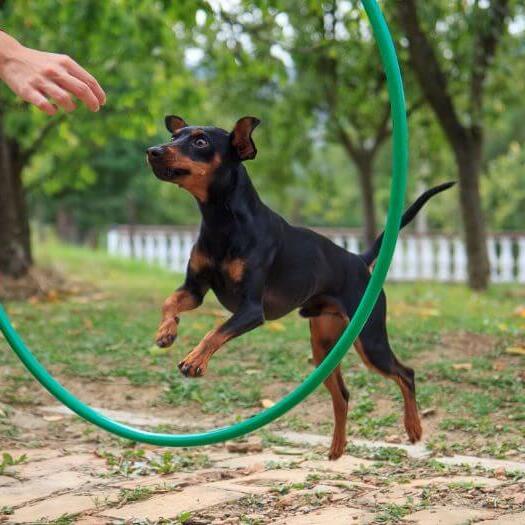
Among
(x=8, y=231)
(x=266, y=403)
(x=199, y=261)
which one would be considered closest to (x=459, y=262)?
(x=8, y=231)

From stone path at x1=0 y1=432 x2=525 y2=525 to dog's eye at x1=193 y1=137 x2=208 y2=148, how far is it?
5.29ft

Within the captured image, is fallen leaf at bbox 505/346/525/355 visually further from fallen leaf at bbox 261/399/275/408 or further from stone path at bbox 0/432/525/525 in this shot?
stone path at bbox 0/432/525/525

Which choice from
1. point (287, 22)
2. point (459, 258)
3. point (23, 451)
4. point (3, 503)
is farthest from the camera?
point (459, 258)

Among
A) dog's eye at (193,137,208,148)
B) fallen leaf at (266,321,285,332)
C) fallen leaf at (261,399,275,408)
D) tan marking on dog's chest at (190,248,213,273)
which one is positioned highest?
dog's eye at (193,137,208,148)

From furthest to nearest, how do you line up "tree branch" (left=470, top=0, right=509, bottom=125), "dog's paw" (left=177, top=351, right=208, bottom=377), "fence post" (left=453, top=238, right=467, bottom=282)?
"fence post" (left=453, top=238, right=467, bottom=282) < "tree branch" (left=470, top=0, right=509, bottom=125) < "dog's paw" (left=177, top=351, right=208, bottom=377)

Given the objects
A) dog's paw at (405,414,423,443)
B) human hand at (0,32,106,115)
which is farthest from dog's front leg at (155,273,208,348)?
dog's paw at (405,414,423,443)

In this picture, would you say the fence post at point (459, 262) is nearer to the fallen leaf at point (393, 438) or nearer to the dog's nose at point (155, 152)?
the fallen leaf at point (393, 438)

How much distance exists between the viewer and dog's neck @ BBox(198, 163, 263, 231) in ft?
13.4

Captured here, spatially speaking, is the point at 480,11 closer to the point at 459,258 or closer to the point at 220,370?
the point at 220,370

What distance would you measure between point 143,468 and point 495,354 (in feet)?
12.2

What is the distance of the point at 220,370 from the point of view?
25.9ft

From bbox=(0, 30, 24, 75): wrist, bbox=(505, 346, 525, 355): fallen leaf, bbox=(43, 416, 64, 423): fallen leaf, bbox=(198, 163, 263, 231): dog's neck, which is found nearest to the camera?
bbox=(0, 30, 24, 75): wrist

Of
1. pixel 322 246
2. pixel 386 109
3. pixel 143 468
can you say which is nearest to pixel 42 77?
pixel 322 246

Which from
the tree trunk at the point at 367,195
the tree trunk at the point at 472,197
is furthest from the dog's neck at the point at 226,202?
the tree trunk at the point at 367,195
